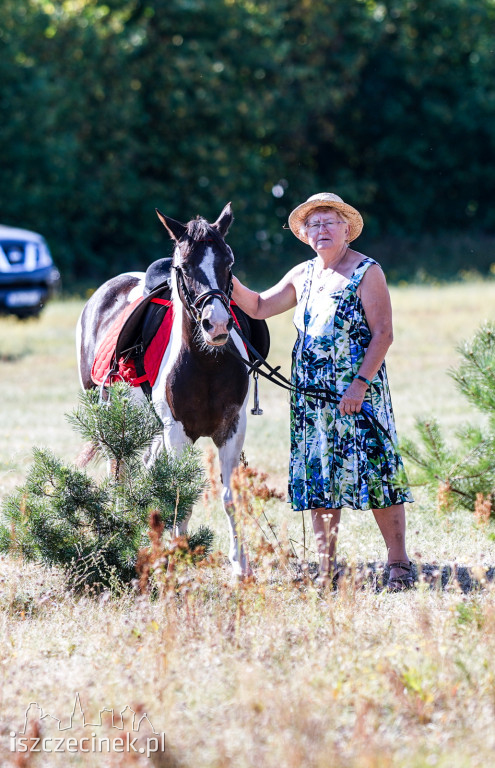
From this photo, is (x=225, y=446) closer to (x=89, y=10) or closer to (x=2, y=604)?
(x=2, y=604)

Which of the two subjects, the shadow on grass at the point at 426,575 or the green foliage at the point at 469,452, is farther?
the green foliage at the point at 469,452

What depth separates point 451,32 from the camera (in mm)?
30891

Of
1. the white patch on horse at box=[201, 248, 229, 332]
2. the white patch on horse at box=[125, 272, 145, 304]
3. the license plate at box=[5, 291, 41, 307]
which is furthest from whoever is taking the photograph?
the license plate at box=[5, 291, 41, 307]

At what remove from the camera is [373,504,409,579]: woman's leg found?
207 inches

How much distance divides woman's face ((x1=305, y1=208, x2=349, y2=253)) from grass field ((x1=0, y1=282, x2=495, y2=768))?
1543mm

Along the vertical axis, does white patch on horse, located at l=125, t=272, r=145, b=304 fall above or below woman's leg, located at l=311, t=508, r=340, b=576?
above

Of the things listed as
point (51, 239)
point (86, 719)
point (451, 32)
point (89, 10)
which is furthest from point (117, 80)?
point (86, 719)

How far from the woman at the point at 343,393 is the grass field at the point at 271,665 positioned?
452 mm

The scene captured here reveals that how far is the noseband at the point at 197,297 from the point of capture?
489cm

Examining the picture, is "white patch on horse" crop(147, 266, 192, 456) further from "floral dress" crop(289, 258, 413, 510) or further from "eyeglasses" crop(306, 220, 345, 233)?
"eyeglasses" crop(306, 220, 345, 233)

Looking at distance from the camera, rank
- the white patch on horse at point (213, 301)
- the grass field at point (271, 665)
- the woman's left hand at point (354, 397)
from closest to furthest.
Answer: the grass field at point (271, 665)
the white patch on horse at point (213, 301)
the woman's left hand at point (354, 397)

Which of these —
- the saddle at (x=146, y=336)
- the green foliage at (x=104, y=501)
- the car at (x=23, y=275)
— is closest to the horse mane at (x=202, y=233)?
the saddle at (x=146, y=336)

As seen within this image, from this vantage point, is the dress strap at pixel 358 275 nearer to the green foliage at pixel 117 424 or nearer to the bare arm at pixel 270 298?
the bare arm at pixel 270 298

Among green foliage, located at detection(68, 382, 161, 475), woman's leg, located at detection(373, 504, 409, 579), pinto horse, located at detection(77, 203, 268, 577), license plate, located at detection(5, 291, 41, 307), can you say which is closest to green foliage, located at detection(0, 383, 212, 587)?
green foliage, located at detection(68, 382, 161, 475)
